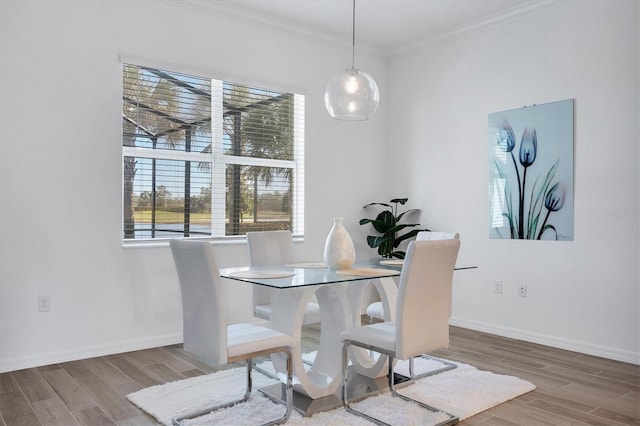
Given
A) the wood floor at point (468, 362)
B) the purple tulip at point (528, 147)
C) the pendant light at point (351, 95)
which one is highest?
the pendant light at point (351, 95)

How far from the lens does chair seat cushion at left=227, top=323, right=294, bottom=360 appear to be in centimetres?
243

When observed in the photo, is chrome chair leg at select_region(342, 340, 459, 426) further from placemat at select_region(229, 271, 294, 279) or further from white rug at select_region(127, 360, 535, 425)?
placemat at select_region(229, 271, 294, 279)

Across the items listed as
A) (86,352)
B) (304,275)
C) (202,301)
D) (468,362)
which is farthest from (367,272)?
(86,352)

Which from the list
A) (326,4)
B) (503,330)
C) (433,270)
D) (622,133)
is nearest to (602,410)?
(433,270)

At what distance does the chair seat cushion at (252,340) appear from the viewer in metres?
2.43

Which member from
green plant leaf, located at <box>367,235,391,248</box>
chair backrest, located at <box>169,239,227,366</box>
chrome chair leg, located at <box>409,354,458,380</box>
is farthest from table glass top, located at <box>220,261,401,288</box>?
green plant leaf, located at <box>367,235,391,248</box>

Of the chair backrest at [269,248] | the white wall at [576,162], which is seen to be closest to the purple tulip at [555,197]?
the white wall at [576,162]

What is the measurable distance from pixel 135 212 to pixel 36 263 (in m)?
0.80

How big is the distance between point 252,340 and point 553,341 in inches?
110

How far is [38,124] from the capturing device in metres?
3.59

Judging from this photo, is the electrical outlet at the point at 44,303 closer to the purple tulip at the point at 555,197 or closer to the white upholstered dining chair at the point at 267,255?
the white upholstered dining chair at the point at 267,255

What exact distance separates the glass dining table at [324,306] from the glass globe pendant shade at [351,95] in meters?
0.97

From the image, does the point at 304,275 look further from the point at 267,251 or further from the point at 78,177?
the point at 78,177

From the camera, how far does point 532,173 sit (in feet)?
14.3
